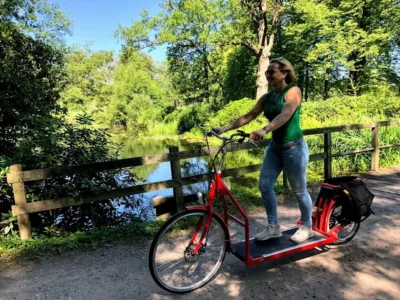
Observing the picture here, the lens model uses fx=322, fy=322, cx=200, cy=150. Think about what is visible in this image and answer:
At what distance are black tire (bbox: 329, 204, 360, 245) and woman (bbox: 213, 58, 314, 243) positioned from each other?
0.41 meters

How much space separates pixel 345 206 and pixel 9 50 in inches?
295

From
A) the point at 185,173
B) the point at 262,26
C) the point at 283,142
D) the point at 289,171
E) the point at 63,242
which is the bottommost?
the point at 185,173

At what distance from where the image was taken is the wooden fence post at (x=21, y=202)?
3.95m

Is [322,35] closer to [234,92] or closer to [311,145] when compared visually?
[234,92]

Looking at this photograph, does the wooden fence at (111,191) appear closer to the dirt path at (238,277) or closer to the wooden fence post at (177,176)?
the wooden fence post at (177,176)

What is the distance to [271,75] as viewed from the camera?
305 cm

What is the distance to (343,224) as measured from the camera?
3.54m

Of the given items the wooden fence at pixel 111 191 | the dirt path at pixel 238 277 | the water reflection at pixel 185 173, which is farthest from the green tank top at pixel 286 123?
the water reflection at pixel 185 173

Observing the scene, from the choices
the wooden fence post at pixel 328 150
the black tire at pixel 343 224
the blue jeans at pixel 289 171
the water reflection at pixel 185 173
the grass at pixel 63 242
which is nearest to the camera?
the blue jeans at pixel 289 171

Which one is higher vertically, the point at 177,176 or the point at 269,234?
the point at 177,176

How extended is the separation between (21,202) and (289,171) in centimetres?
325

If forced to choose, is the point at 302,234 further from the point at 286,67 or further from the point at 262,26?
the point at 262,26

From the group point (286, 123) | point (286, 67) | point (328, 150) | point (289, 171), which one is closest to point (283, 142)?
point (286, 123)

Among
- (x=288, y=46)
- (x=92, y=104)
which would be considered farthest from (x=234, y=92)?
(x=92, y=104)
